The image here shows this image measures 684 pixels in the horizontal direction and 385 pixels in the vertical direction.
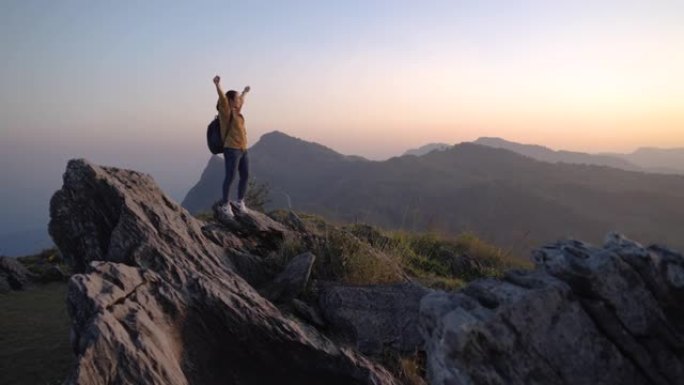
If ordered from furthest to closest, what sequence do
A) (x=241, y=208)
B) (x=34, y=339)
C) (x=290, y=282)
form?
(x=241, y=208), (x=290, y=282), (x=34, y=339)

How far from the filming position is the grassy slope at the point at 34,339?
6.22 metres

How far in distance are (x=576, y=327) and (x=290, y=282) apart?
4.87m

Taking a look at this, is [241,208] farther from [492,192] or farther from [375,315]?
[492,192]

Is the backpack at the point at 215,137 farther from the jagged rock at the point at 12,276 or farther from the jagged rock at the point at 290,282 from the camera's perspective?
the jagged rock at the point at 12,276

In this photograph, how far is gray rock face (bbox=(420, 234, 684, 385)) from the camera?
12.8ft

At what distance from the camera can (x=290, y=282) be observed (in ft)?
26.8

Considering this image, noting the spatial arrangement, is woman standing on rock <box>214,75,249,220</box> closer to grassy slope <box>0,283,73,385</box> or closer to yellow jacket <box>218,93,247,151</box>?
yellow jacket <box>218,93,247,151</box>

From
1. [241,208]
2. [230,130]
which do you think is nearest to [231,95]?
[230,130]

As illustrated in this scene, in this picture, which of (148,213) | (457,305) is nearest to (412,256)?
(148,213)

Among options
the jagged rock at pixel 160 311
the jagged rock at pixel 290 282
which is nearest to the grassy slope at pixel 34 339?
the jagged rock at pixel 160 311

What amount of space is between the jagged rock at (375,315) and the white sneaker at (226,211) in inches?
136

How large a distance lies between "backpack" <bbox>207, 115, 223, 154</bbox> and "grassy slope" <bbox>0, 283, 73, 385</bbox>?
423 cm

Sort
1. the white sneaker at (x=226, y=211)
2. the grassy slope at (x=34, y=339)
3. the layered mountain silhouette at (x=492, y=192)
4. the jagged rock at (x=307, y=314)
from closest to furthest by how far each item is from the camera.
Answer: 1. the grassy slope at (x=34, y=339)
2. the jagged rock at (x=307, y=314)
3. the white sneaker at (x=226, y=211)
4. the layered mountain silhouette at (x=492, y=192)

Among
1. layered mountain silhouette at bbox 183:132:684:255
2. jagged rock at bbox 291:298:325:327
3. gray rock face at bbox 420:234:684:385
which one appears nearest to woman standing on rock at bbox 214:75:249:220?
jagged rock at bbox 291:298:325:327
